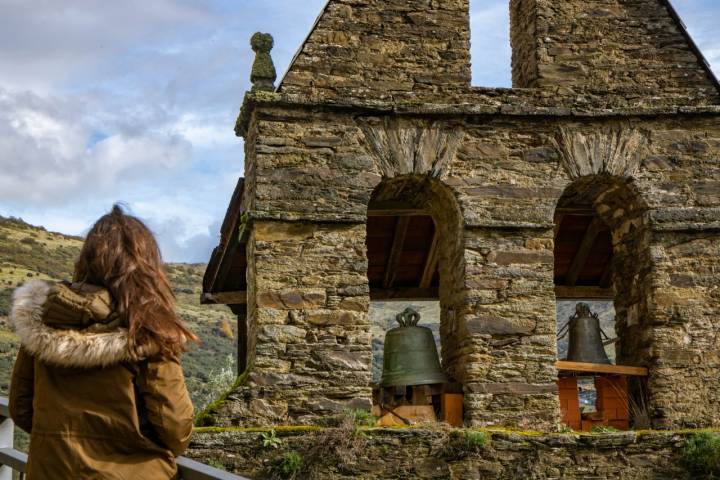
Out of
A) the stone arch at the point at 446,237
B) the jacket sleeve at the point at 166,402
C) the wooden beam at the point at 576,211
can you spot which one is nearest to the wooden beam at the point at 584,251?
the wooden beam at the point at 576,211

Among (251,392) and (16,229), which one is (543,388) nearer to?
(251,392)

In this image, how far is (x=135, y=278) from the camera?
11.6ft

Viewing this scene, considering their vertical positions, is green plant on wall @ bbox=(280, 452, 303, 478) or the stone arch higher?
the stone arch

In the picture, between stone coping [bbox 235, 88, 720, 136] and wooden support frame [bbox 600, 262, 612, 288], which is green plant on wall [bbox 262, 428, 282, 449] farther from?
wooden support frame [bbox 600, 262, 612, 288]

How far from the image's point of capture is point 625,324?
32.7 feet

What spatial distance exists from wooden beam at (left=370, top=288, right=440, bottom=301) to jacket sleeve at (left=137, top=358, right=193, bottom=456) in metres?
9.39

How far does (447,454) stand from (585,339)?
7.63 feet

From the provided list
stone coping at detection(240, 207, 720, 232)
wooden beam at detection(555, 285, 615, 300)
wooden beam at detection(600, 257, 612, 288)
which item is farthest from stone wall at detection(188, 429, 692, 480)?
wooden beam at detection(600, 257, 612, 288)

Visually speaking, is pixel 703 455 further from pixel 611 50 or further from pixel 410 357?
pixel 611 50

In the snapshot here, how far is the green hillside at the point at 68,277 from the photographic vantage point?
27.5m

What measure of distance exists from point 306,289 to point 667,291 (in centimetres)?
313

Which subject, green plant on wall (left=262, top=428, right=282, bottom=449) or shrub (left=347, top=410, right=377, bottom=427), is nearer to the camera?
green plant on wall (left=262, top=428, right=282, bottom=449)

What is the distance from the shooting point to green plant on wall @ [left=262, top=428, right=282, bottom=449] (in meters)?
8.33

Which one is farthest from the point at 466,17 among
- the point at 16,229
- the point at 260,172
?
the point at 16,229
